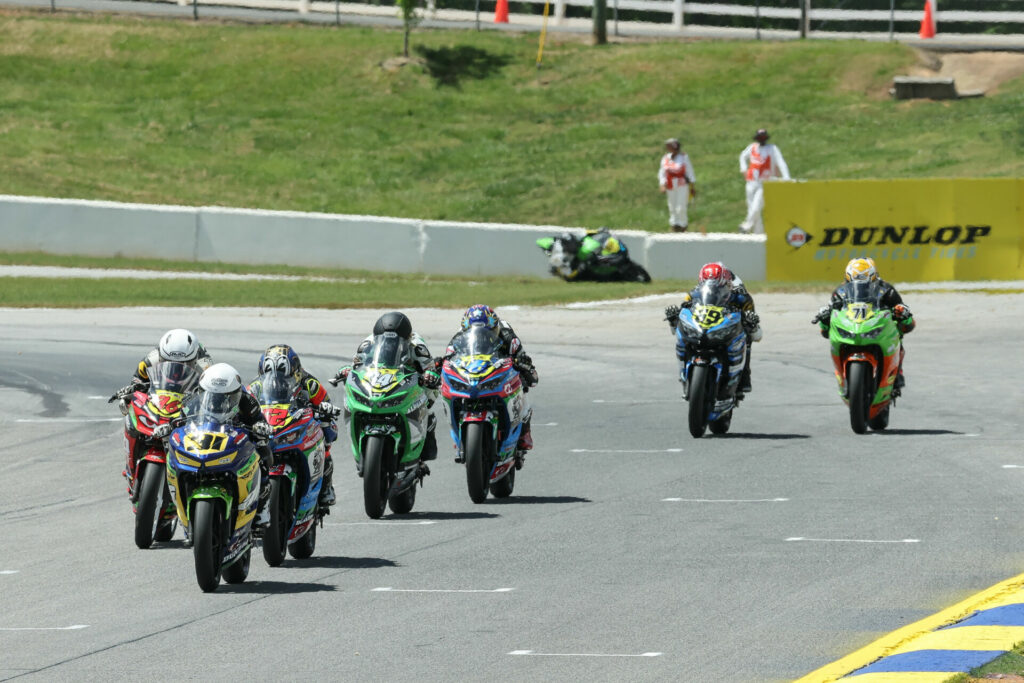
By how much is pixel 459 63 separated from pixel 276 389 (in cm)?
3828

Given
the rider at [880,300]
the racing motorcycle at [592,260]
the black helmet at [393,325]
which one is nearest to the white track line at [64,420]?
the black helmet at [393,325]

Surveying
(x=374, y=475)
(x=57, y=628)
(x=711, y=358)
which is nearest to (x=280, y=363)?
(x=374, y=475)

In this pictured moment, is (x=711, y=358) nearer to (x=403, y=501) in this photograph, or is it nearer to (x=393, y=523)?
(x=403, y=501)

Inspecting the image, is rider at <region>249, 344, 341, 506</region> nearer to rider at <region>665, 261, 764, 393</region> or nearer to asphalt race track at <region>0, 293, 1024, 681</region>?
asphalt race track at <region>0, 293, 1024, 681</region>

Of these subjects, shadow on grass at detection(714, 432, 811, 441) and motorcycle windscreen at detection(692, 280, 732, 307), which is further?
motorcycle windscreen at detection(692, 280, 732, 307)

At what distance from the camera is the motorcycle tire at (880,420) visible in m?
16.3

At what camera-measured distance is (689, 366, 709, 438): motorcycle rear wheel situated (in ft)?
52.3

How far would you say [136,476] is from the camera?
453 inches


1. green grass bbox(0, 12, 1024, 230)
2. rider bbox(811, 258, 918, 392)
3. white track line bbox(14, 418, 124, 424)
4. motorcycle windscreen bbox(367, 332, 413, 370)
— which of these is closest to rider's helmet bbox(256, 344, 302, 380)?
motorcycle windscreen bbox(367, 332, 413, 370)

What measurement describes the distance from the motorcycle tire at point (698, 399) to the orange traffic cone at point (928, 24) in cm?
3415

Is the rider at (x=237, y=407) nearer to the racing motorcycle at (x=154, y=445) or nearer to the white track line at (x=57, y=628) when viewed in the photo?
the racing motorcycle at (x=154, y=445)

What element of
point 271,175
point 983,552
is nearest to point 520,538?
point 983,552

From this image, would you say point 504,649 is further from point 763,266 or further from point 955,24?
point 955,24

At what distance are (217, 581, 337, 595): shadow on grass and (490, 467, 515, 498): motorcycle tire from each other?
124 inches
